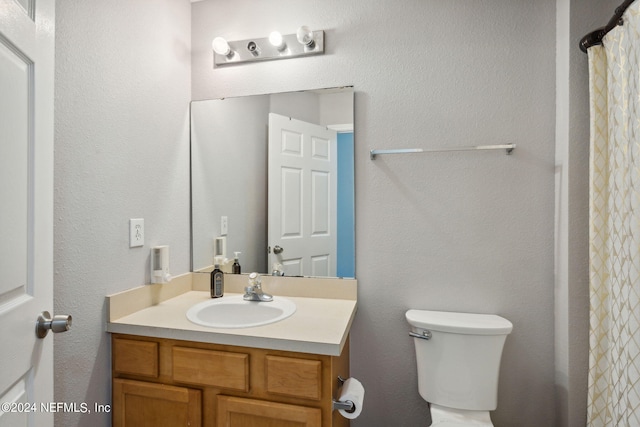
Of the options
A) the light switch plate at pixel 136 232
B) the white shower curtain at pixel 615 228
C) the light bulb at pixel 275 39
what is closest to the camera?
the white shower curtain at pixel 615 228

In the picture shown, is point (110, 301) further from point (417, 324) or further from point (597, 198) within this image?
point (597, 198)

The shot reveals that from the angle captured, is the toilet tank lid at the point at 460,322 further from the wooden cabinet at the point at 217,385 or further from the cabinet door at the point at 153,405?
the cabinet door at the point at 153,405

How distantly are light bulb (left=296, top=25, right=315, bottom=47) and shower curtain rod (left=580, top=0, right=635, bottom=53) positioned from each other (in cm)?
116

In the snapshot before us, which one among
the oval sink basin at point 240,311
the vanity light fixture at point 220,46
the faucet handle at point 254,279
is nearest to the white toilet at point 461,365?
the oval sink basin at point 240,311

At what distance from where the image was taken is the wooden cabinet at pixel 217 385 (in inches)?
44.1

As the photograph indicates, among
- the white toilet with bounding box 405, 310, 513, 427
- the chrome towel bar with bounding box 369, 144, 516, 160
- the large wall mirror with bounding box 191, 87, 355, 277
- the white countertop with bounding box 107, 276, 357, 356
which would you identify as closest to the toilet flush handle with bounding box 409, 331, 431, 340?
the white toilet with bounding box 405, 310, 513, 427

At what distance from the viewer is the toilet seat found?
4.17ft

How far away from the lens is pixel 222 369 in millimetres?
1189

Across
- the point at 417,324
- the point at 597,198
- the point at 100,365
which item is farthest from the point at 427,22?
the point at 100,365

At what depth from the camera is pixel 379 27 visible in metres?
1.61

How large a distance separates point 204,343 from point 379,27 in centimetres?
165

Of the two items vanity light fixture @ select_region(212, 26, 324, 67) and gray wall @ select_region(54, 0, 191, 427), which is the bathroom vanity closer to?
gray wall @ select_region(54, 0, 191, 427)

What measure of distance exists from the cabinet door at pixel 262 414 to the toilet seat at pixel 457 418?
1.77 feet

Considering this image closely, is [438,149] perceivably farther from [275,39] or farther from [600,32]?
[275,39]
